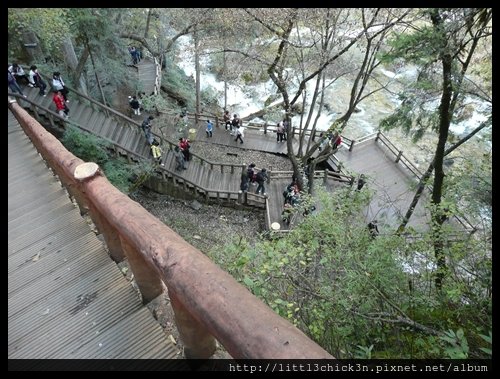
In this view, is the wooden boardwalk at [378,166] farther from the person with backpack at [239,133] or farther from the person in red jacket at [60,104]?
the person in red jacket at [60,104]

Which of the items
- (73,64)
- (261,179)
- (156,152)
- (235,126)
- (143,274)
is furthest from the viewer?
(235,126)

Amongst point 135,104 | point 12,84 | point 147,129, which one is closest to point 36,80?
point 12,84

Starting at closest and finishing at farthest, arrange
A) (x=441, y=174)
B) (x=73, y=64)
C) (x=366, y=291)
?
(x=366, y=291)
(x=441, y=174)
(x=73, y=64)

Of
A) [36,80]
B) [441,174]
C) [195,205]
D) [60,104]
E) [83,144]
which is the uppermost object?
[36,80]

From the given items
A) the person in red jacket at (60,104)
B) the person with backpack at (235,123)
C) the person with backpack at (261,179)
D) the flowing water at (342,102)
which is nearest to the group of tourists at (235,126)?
the person with backpack at (235,123)

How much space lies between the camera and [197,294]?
66.5 inches

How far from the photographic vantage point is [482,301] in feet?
13.6

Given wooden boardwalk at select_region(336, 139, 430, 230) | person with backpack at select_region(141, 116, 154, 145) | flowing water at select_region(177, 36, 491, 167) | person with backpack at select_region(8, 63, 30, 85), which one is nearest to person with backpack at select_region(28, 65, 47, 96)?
person with backpack at select_region(8, 63, 30, 85)

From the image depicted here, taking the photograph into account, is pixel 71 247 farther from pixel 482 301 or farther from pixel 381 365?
pixel 482 301

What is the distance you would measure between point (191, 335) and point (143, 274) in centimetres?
70

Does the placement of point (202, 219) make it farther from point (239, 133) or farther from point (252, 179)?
point (239, 133)

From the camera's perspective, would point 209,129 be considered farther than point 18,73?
Yes

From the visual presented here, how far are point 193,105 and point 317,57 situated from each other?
36.7 ft

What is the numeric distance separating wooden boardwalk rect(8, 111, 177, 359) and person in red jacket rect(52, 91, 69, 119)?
9.29m
